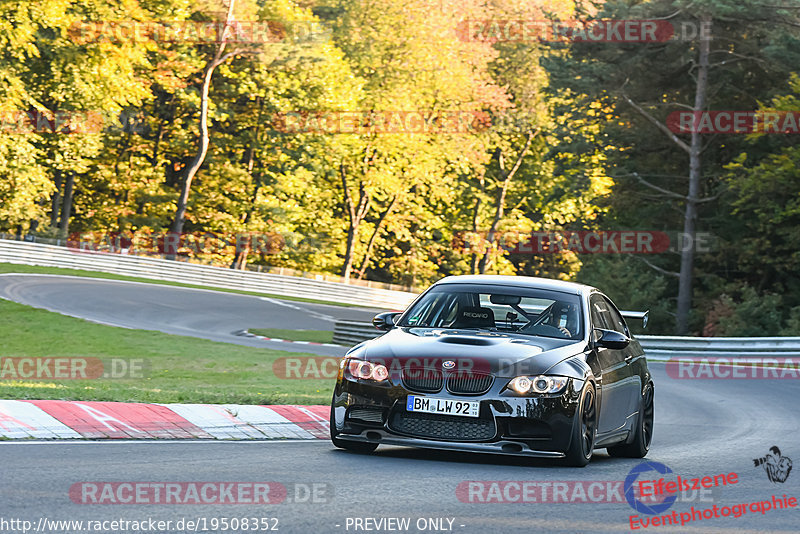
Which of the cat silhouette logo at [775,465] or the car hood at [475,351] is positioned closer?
the car hood at [475,351]

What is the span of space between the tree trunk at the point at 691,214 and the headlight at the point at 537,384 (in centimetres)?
3256

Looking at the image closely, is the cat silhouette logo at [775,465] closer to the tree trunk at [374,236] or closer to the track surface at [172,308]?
the track surface at [172,308]

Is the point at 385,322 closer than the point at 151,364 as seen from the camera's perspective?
Yes

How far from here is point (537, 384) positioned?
910 centimetres

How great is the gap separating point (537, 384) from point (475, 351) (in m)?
0.53

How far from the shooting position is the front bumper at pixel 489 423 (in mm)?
9016

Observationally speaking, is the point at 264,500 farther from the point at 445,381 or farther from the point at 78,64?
the point at 78,64

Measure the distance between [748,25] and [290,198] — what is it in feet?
104

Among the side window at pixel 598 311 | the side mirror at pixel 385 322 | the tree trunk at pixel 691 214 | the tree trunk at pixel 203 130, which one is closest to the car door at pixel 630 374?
the side window at pixel 598 311

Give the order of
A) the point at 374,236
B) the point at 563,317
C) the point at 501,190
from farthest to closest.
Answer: the point at 501,190, the point at 374,236, the point at 563,317

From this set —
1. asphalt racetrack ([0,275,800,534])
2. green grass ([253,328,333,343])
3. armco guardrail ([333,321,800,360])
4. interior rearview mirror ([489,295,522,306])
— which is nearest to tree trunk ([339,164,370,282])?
green grass ([253,328,333,343])

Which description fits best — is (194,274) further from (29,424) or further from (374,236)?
(29,424)

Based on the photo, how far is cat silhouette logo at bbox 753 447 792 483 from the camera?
961 centimetres

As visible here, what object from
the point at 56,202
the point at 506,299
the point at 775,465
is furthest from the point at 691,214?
the point at 506,299
